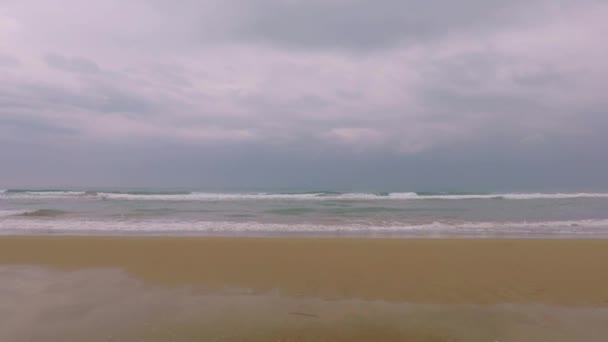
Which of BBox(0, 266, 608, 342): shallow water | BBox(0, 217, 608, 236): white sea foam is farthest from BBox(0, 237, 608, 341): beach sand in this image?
BBox(0, 217, 608, 236): white sea foam

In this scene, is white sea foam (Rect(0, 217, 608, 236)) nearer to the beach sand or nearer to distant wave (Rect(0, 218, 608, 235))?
distant wave (Rect(0, 218, 608, 235))

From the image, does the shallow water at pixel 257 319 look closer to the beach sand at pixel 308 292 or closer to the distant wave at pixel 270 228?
the beach sand at pixel 308 292

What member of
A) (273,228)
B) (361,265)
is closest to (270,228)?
(273,228)

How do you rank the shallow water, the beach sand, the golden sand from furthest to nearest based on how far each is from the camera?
1. the golden sand
2. the beach sand
3. the shallow water

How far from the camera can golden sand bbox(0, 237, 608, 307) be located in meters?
5.75

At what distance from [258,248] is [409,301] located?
4.71 m

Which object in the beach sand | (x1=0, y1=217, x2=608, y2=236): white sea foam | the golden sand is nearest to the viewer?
the beach sand

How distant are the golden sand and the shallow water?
419mm

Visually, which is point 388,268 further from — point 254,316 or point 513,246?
point 513,246

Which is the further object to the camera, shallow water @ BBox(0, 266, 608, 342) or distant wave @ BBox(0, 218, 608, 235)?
distant wave @ BBox(0, 218, 608, 235)

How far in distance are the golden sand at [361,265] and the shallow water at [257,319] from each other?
419 mm

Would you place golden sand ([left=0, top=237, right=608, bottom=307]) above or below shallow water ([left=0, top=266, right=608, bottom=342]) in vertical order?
above

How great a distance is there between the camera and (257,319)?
4.57 m

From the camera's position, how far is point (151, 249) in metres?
9.09
